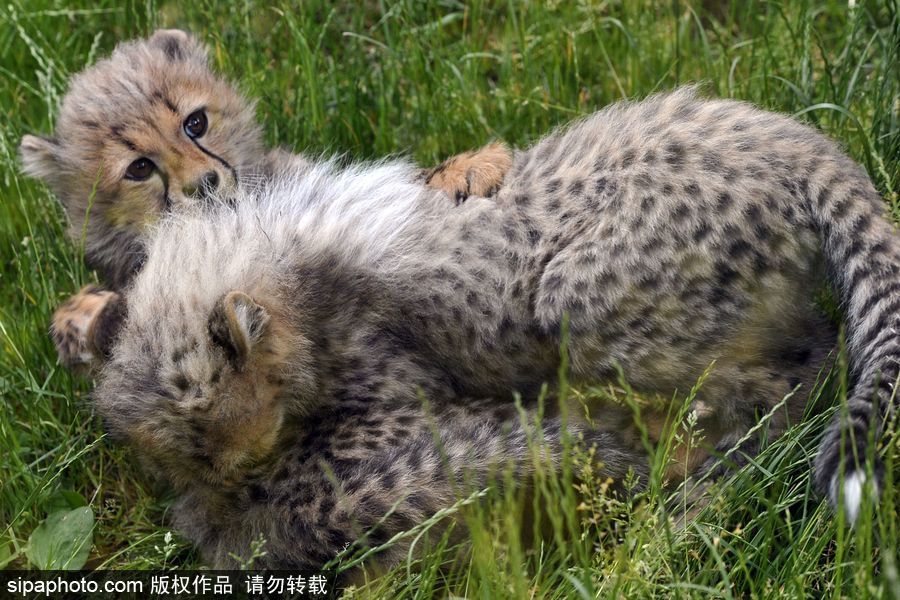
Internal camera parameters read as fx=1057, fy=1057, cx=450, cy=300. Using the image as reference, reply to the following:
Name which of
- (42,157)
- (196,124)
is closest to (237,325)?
(196,124)

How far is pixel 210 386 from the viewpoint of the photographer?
2.88 metres

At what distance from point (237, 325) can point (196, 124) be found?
124 cm

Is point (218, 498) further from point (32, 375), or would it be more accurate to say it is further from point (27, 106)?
point (27, 106)

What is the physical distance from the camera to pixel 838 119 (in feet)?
12.2

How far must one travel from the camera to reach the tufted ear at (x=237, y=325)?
286 cm

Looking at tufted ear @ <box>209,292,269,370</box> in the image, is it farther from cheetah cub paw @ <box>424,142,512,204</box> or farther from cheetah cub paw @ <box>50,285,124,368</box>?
cheetah cub paw @ <box>424,142,512,204</box>

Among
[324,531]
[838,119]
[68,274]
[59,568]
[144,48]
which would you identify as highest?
[144,48]

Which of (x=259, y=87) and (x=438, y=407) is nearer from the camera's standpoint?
(x=438, y=407)

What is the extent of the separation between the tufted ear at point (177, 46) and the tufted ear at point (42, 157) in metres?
0.52

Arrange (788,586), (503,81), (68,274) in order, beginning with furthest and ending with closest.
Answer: (503,81) < (68,274) < (788,586)

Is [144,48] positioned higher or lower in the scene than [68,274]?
higher

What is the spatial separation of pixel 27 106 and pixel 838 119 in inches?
127

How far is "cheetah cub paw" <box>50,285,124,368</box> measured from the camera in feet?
10.9

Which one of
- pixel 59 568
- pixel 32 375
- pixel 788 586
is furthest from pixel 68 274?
pixel 788 586
